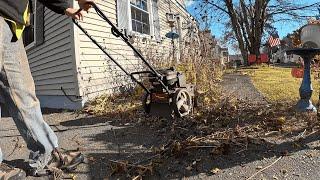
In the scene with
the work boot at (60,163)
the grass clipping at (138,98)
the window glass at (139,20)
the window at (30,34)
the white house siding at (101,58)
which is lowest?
the work boot at (60,163)

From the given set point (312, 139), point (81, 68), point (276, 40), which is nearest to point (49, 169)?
point (312, 139)

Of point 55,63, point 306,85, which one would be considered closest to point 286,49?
point 306,85

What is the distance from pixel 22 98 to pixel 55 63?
576 cm

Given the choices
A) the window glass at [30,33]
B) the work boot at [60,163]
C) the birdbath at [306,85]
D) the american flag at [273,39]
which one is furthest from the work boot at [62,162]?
the american flag at [273,39]

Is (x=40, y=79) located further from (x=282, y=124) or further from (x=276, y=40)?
(x=276, y=40)

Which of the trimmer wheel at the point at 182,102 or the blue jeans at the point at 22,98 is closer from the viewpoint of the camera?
the blue jeans at the point at 22,98

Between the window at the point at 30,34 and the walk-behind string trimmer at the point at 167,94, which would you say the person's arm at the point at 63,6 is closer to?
the walk-behind string trimmer at the point at 167,94

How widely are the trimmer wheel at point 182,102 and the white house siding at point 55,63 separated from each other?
3.32 m

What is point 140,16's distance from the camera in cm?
1117

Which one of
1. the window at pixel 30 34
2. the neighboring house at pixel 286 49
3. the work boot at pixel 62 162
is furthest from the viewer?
the window at pixel 30 34

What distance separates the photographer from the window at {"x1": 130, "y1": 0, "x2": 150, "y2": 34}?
417 inches

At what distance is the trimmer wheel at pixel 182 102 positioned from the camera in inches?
A: 176

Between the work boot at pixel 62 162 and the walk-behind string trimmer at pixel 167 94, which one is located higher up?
the walk-behind string trimmer at pixel 167 94

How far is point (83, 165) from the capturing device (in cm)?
349
